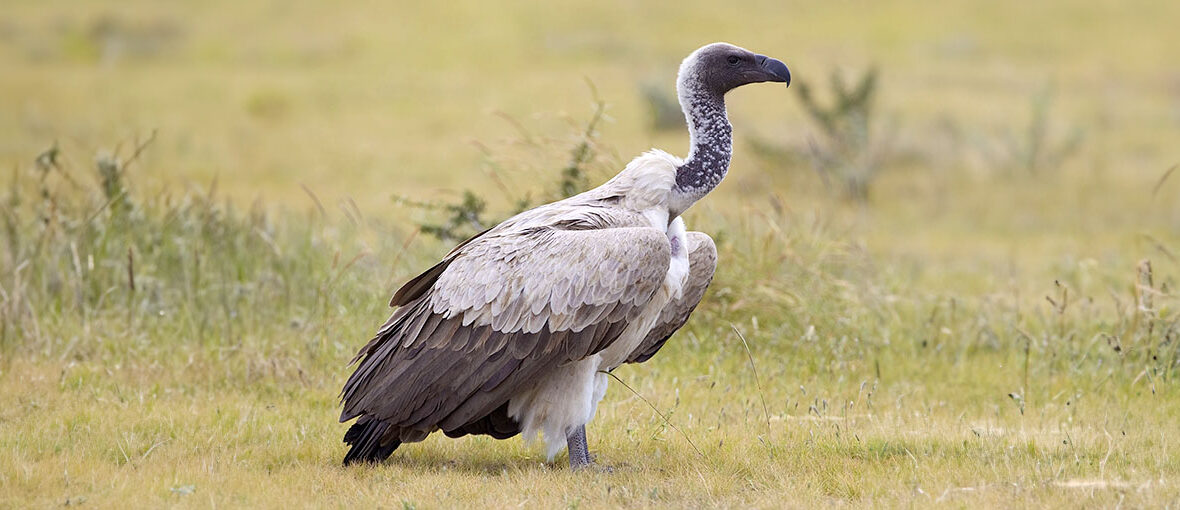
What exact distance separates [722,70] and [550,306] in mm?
1563

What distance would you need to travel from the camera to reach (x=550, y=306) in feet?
18.7

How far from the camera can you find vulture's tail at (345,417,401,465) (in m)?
5.88

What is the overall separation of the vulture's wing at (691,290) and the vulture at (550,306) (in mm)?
10

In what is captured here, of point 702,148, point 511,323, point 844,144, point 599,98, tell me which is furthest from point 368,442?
point 599,98

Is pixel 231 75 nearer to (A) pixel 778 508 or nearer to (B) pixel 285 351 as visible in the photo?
(B) pixel 285 351

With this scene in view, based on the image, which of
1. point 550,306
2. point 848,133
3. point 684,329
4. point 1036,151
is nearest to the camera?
point 550,306

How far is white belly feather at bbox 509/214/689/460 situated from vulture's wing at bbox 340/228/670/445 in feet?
0.49

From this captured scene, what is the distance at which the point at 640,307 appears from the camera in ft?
18.7

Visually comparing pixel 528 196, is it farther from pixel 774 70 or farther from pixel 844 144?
pixel 844 144

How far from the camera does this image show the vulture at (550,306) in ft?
18.7

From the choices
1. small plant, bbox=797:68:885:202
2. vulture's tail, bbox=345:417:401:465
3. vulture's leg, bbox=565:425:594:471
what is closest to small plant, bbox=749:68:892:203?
small plant, bbox=797:68:885:202

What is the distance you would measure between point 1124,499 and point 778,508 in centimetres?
142

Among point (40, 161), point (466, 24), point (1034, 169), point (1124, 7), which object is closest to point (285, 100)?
point (466, 24)

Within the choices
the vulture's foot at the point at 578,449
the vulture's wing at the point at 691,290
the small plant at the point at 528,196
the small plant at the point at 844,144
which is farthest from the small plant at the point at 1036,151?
the vulture's foot at the point at 578,449
